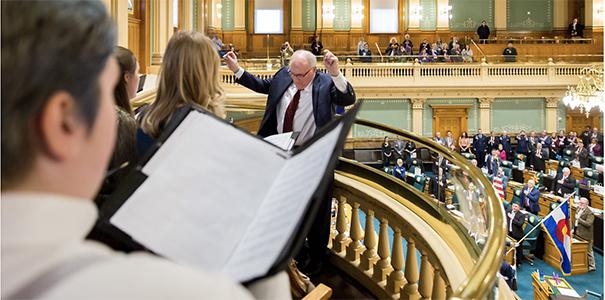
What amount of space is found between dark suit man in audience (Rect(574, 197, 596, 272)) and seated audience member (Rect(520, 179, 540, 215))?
0.78 m

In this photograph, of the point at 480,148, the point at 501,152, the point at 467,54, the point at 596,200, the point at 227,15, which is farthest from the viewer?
the point at 227,15

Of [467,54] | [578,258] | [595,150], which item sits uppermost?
[467,54]

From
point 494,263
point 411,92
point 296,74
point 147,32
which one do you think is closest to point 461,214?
point 296,74

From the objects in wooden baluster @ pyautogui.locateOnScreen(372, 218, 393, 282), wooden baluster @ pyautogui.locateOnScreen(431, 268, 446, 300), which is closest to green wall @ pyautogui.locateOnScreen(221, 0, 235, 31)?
wooden baluster @ pyautogui.locateOnScreen(372, 218, 393, 282)

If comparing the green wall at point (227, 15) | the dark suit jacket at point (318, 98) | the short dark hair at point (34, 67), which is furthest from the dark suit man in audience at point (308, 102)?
the green wall at point (227, 15)

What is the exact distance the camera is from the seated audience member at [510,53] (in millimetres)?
17297

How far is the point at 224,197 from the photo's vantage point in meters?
1.03

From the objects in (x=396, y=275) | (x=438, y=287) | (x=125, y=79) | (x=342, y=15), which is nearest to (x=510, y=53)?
(x=342, y=15)

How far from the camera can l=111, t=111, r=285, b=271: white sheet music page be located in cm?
96

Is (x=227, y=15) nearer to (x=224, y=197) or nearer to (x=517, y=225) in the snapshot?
(x=517, y=225)

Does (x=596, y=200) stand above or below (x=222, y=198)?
below

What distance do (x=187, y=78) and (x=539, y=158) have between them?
50.2ft

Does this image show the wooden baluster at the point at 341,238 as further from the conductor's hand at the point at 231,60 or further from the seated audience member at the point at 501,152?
the seated audience member at the point at 501,152

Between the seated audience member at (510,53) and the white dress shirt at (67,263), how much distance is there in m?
18.4
